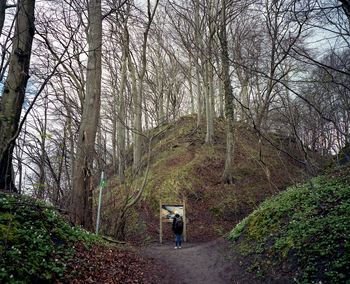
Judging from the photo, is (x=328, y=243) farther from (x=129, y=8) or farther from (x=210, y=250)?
(x=129, y=8)

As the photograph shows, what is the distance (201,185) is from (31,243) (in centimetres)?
1402

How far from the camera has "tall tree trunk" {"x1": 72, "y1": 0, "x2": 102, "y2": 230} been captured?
834 cm

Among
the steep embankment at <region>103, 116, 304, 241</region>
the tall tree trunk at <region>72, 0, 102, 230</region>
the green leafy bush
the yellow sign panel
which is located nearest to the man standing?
the yellow sign panel

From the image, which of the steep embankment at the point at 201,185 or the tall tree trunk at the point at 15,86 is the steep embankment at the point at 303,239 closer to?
the steep embankment at the point at 201,185

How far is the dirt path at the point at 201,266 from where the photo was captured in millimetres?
6605

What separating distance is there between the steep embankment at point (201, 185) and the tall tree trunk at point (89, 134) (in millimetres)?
2117

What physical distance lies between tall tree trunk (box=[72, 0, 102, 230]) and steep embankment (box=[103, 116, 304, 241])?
2117mm

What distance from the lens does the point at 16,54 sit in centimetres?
676

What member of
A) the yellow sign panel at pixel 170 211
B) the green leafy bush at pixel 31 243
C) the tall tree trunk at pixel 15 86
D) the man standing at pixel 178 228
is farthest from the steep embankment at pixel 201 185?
the green leafy bush at pixel 31 243

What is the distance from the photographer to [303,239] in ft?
18.0

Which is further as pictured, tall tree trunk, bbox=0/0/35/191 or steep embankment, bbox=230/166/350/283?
tall tree trunk, bbox=0/0/35/191

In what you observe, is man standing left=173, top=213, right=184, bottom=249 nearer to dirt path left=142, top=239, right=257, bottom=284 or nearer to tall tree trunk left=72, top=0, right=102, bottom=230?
dirt path left=142, top=239, right=257, bottom=284

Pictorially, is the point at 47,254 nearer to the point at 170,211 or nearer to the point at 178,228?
the point at 178,228

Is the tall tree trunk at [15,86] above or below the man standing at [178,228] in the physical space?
above
